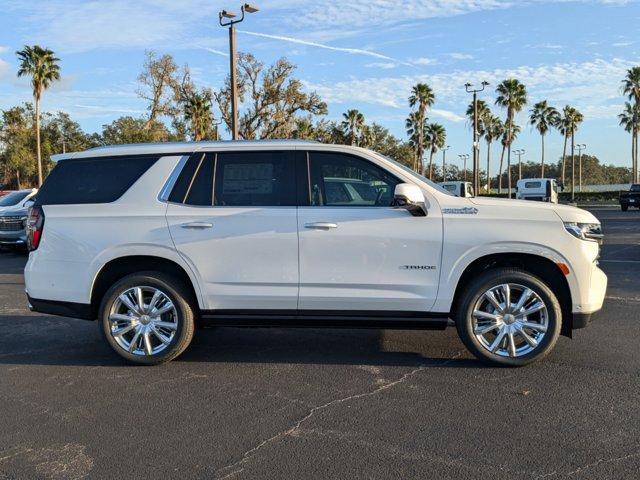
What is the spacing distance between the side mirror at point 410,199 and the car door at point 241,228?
2.94 feet

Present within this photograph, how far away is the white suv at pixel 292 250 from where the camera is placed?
485cm

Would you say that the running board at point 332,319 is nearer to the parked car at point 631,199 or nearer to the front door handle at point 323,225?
the front door handle at point 323,225

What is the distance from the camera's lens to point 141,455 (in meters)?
3.52

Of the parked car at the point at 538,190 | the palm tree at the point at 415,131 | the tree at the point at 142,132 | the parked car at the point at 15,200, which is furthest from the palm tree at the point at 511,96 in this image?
the parked car at the point at 15,200

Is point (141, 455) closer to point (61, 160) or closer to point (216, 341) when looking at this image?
point (216, 341)

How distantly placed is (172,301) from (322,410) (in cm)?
175

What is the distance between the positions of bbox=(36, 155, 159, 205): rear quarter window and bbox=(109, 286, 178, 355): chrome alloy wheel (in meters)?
0.90

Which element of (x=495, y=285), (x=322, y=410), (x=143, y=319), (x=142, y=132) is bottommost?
(x=322, y=410)

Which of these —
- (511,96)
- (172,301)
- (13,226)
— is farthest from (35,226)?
(511,96)

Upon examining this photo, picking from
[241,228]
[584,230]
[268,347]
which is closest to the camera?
[584,230]

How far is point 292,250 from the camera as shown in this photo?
16.2 feet

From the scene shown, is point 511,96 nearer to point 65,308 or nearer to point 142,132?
point 142,132

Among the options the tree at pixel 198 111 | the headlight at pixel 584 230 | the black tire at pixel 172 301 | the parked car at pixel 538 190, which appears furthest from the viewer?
the tree at pixel 198 111

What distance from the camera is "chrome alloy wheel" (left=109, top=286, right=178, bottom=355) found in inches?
203
